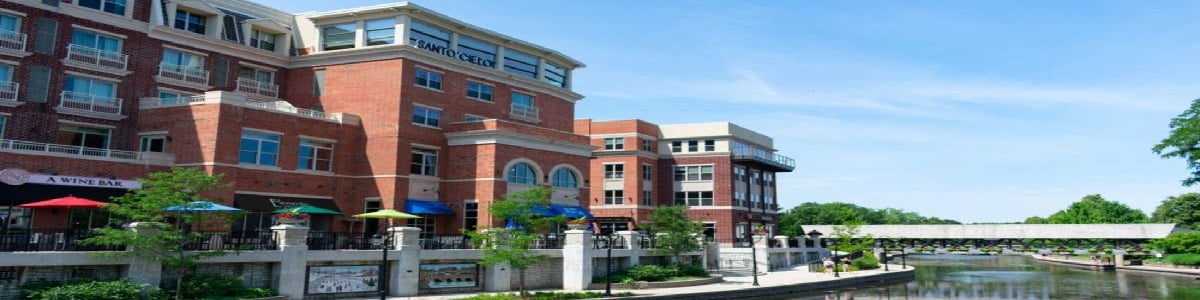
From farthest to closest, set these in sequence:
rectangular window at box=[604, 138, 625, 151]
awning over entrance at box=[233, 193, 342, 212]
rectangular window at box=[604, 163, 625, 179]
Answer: rectangular window at box=[604, 138, 625, 151] < rectangular window at box=[604, 163, 625, 179] < awning over entrance at box=[233, 193, 342, 212]

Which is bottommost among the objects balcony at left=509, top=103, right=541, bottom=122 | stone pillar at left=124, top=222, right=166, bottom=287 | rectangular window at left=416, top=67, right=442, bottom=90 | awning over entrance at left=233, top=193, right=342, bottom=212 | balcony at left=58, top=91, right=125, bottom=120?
stone pillar at left=124, top=222, right=166, bottom=287

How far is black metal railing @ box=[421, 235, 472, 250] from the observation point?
94.8ft

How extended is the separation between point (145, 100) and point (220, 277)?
16943 mm

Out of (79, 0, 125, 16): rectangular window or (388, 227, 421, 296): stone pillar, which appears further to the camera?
(79, 0, 125, 16): rectangular window

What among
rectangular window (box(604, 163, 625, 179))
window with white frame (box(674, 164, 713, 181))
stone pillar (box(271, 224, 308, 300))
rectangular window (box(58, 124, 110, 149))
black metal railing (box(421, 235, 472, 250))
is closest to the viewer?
stone pillar (box(271, 224, 308, 300))

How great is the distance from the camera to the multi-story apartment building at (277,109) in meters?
32.2

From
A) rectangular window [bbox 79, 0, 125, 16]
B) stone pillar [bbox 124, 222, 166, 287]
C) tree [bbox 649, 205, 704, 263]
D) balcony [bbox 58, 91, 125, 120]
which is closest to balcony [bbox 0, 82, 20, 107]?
balcony [bbox 58, 91, 125, 120]

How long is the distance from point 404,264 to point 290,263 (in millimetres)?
4063

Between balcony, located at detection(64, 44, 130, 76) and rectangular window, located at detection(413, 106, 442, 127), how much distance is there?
1276 centimetres

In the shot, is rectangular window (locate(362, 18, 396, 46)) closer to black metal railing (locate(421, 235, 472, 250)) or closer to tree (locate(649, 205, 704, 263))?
black metal railing (locate(421, 235, 472, 250))

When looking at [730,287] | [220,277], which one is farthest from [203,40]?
[730,287]

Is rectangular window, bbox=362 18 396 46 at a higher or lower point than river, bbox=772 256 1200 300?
higher

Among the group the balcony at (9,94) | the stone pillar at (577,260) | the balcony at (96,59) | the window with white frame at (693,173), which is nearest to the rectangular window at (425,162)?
→ the stone pillar at (577,260)

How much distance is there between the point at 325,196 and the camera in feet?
122
